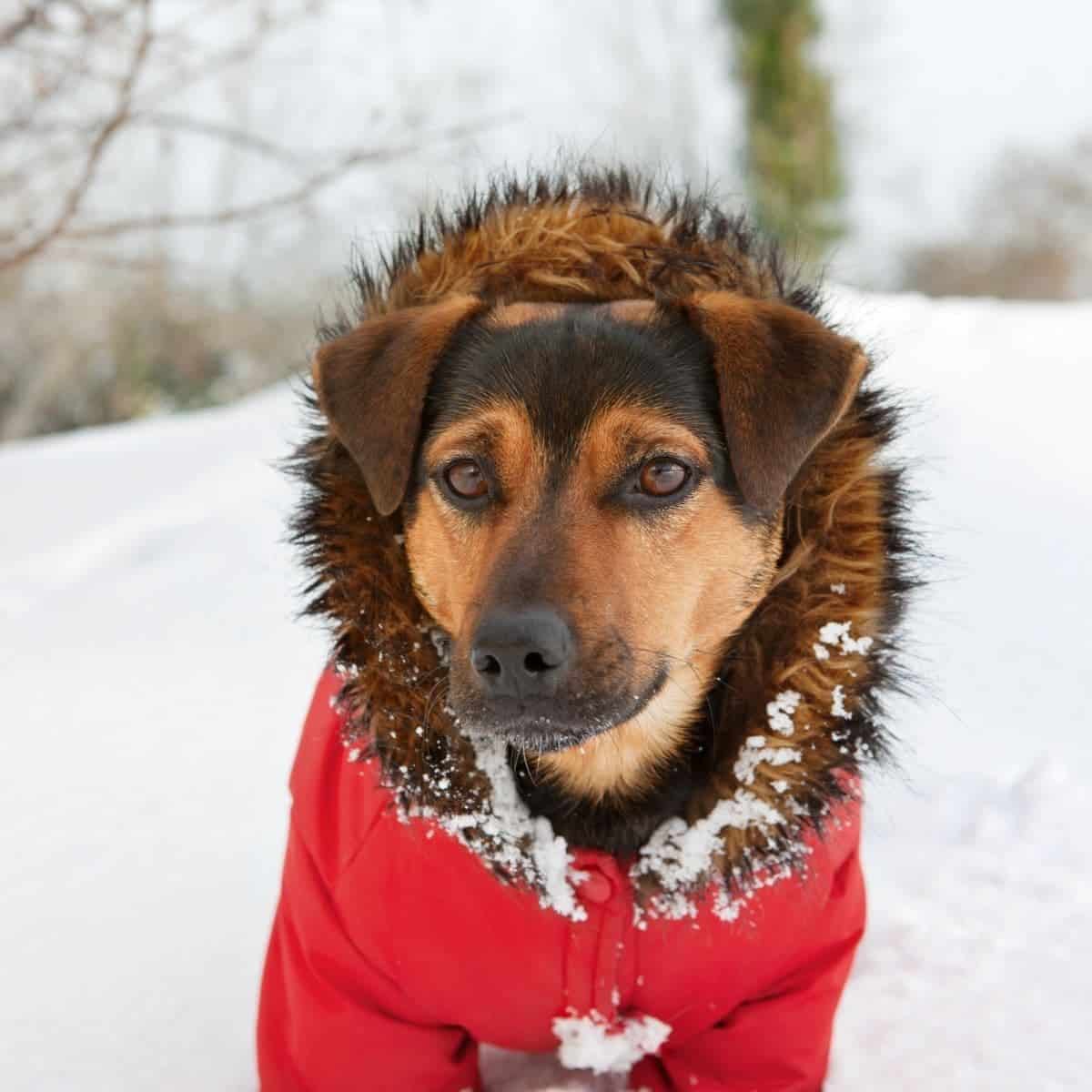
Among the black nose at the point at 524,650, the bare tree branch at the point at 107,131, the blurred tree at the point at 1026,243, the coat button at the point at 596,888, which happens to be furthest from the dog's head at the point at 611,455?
the blurred tree at the point at 1026,243

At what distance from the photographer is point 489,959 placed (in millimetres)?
2426

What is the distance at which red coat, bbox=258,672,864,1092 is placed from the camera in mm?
2418

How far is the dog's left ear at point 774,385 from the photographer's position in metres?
2.25

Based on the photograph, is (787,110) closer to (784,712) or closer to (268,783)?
(268,783)

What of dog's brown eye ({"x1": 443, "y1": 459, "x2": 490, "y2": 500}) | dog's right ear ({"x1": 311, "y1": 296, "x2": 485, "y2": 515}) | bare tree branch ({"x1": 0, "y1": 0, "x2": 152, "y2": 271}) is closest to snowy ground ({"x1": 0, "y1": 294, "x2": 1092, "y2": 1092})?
dog's brown eye ({"x1": 443, "y1": 459, "x2": 490, "y2": 500})

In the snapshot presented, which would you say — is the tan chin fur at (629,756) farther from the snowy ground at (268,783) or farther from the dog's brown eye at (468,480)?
the snowy ground at (268,783)

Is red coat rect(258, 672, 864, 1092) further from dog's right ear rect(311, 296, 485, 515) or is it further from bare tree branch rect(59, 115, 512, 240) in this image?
bare tree branch rect(59, 115, 512, 240)

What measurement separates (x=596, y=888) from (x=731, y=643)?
0.61 metres

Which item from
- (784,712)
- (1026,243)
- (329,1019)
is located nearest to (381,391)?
(784,712)

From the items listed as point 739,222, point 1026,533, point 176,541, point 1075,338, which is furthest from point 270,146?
point 1075,338

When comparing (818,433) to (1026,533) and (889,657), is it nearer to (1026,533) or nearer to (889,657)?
(889,657)

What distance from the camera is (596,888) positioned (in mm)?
2389

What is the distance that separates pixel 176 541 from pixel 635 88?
974 inches

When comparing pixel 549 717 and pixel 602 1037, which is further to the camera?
pixel 602 1037
